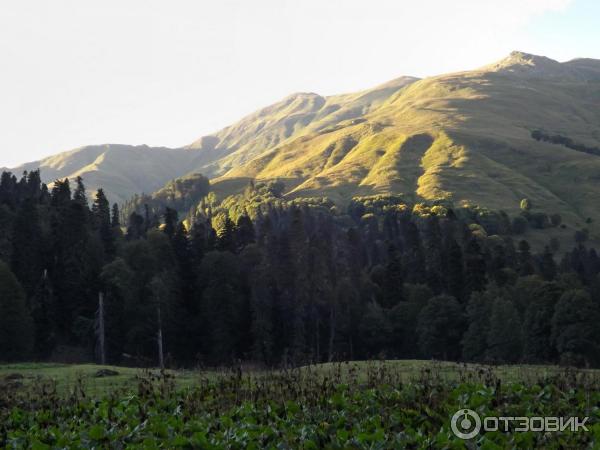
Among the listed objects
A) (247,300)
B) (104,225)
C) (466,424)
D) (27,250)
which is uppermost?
(104,225)

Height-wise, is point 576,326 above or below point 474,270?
below

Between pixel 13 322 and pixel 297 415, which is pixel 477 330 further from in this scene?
pixel 297 415

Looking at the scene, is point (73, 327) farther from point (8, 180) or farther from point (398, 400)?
point (398, 400)

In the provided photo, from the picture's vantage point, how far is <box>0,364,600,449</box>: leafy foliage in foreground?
68.4ft

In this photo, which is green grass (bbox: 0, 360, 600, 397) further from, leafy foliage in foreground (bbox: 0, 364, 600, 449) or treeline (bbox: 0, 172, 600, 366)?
treeline (bbox: 0, 172, 600, 366)

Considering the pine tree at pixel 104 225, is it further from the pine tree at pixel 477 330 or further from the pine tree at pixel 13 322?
the pine tree at pixel 477 330

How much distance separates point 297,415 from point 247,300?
8197cm

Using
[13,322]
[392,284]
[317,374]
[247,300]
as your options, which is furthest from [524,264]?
[317,374]

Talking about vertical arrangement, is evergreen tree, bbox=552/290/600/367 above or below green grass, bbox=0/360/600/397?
below

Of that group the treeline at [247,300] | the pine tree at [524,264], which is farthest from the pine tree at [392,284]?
the pine tree at [524,264]

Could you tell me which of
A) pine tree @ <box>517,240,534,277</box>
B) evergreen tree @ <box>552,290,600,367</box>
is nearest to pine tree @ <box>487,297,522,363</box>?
evergreen tree @ <box>552,290,600,367</box>

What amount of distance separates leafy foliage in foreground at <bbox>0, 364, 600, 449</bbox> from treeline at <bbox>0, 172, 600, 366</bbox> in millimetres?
58530

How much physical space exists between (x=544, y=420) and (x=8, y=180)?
13892 centimetres

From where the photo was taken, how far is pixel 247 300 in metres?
106
